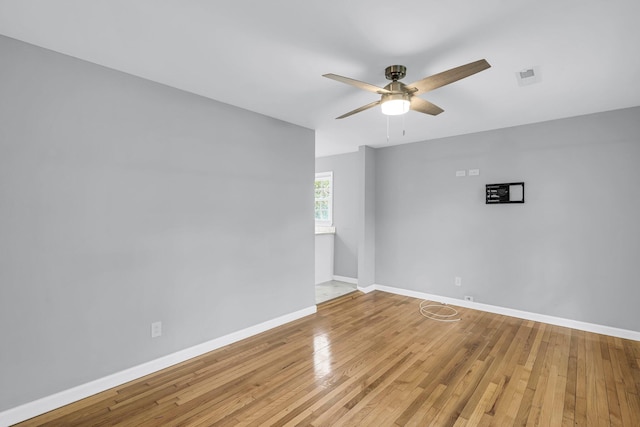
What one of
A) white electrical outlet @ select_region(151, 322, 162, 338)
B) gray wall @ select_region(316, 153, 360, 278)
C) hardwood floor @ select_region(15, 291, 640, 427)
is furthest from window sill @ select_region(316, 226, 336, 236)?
white electrical outlet @ select_region(151, 322, 162, 338)

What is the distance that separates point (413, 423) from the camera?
6.55 ft

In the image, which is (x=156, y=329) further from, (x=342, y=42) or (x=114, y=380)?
(x=342, y=42)

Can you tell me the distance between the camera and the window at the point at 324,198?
6211 mm

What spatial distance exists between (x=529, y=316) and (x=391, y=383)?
8.42ft

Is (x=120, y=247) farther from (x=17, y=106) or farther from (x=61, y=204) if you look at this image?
(x=17, y=106)

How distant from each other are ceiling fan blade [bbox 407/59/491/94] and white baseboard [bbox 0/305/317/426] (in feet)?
9.61

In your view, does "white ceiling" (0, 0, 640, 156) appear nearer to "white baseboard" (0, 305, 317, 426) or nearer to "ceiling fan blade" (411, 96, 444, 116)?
"ceiling fan blade" (411, 96, 444, 116)

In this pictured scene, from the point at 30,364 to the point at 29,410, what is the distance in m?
0.30

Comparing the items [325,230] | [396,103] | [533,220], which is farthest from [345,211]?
[396,103]

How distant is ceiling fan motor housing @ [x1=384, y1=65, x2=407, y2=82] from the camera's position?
234 cm

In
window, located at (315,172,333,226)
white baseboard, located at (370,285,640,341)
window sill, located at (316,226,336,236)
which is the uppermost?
window, located at (315,172,333,226)

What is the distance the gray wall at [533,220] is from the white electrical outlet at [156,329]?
12.0 ft

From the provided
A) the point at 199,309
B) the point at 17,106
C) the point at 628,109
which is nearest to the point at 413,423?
the point at 199,309

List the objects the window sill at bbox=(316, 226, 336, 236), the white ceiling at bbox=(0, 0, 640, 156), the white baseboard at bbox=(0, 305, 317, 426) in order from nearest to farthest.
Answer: the white ceiling at bbox=(0, 0, 640, 156)
the white baseboard at bbox=(0, 305, 317, 426)
the window sill at bbox=(316, 226, 336, 236)
